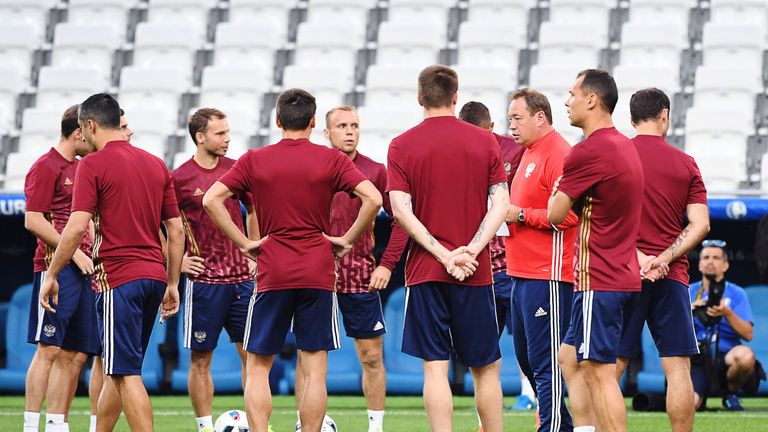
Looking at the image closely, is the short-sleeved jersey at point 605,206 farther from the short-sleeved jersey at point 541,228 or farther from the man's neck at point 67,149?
the man's neck at point 67,149

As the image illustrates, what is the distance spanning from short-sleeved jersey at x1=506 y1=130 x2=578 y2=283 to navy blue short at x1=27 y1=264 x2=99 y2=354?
107 inches

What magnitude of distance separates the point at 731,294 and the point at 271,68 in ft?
24.3

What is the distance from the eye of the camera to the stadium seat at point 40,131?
13.9 m

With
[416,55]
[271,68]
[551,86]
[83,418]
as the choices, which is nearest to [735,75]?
[551,86]

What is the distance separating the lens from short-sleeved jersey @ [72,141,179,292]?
6.11 m

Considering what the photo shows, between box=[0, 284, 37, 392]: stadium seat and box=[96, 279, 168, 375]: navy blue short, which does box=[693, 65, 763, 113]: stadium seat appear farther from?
box=[96, 279, 168, 375]: navy blue short

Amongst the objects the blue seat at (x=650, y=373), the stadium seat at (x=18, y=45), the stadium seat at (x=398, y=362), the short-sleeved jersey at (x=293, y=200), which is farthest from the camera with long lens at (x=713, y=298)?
the stadium seat at (x=18, y=45)

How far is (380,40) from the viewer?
14.8 metres

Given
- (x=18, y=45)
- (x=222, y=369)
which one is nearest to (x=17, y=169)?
(x=18, y=45)

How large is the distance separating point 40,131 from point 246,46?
9.49 ft

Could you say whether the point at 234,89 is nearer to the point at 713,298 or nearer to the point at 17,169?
the point at 17,169

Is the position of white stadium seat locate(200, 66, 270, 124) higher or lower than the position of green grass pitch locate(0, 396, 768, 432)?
higher

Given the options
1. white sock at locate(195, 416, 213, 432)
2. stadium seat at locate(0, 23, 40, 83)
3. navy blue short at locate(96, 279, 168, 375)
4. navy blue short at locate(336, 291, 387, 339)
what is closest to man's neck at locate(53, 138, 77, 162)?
navy blue short at locate(96, 279, 168, 375)

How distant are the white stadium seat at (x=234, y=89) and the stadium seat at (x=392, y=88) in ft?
4.66
